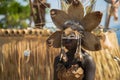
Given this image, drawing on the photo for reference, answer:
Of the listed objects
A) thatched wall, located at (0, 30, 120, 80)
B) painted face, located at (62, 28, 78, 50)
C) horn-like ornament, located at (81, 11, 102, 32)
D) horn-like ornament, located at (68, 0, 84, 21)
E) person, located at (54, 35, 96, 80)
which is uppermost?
horn-like ornament, located at (68, 0, 84, 21)

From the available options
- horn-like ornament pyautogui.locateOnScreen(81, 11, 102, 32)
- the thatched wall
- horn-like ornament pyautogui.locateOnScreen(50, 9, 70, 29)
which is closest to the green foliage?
the thatched wall

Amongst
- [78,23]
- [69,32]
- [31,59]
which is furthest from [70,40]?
[31,59]

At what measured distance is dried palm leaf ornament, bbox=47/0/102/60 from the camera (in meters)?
3.27

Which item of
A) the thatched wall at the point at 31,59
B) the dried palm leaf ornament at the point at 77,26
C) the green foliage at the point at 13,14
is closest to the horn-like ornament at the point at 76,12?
the dried palm leaf ornament at the point at 77,26

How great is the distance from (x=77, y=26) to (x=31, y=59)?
3.74m

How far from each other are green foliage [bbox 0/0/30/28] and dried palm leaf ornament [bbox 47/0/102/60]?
12.5 meters

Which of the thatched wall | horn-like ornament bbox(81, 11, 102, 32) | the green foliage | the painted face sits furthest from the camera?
the green foliage

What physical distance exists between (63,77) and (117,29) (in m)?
3.62

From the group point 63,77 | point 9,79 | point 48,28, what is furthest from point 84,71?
point 9,79

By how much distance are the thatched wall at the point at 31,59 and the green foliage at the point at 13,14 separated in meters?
8.79

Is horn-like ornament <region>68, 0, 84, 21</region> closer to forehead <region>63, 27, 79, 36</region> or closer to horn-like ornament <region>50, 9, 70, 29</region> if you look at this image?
horn-like ornament <region>50, 9, 70, 29</region>

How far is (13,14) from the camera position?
1622 centimetres

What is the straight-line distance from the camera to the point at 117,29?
6742 mm

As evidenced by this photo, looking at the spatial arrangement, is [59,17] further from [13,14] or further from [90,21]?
[13,14]
